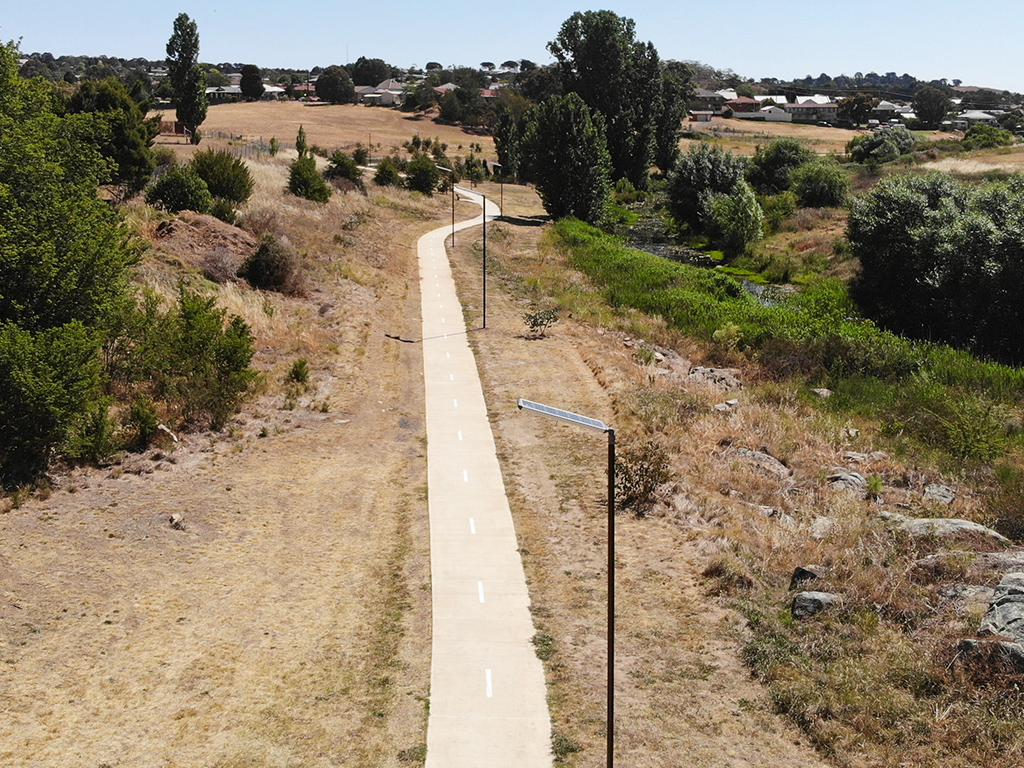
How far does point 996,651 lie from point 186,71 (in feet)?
272

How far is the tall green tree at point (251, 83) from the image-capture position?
154 meters

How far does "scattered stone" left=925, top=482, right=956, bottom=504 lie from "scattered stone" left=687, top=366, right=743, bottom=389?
32.4 ft

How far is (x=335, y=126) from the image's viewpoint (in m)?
120

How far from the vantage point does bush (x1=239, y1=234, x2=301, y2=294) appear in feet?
127

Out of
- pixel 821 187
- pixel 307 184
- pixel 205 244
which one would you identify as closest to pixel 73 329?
pixel 205 244

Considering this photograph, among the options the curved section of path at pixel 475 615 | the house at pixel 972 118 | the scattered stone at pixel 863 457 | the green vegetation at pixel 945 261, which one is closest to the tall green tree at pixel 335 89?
the house at pixel 972 118

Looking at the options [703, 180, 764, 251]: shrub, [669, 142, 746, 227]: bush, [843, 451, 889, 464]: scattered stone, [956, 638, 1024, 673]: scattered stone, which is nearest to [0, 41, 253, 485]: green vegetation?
[843, 451, 889, 464]: scattered stone

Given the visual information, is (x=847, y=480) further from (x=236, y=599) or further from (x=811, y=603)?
(x=236, y=599)

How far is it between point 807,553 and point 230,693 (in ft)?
35.2

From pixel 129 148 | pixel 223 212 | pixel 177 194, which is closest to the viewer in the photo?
pixel 177 194

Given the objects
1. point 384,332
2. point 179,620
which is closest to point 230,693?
point 179,620

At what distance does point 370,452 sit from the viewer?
24438 mm

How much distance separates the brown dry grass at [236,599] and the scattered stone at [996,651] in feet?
26.6

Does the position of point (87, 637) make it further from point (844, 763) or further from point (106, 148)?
point (106, 148)
